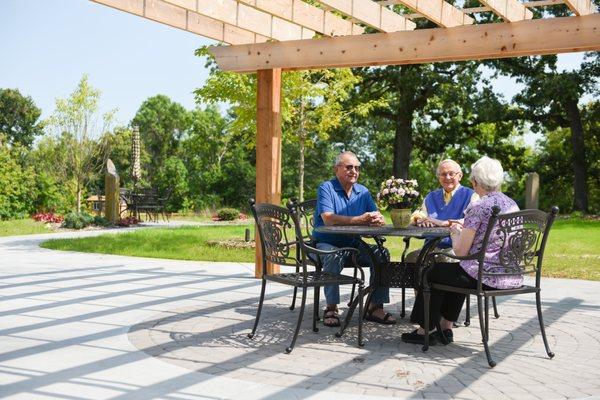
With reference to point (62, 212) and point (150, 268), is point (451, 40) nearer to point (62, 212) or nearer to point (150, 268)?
point (150, 268)

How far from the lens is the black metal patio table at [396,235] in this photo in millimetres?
4793

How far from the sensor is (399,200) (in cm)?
518

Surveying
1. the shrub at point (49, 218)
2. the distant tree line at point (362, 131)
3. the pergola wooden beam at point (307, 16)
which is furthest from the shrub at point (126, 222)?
the pergola wooden beam at point (307, 16)

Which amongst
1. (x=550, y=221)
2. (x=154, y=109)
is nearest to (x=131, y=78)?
(x=154, y=109)

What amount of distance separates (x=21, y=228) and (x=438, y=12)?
40.1 feet

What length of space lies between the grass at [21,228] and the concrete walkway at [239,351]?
8.13 m

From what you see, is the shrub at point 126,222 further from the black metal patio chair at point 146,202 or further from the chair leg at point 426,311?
the chair leg at point 426,311

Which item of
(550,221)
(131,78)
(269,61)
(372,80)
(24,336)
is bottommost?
(24,336)

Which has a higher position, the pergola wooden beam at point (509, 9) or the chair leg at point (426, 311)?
the pergola wooden beam at point (509, 9)

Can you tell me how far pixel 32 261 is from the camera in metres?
9.50

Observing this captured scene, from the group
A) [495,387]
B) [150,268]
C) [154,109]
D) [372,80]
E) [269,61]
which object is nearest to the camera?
[495,387]

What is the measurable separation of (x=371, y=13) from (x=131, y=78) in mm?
42026

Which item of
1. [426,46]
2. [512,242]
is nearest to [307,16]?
[426,46]

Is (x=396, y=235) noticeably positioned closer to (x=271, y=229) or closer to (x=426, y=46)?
(x=271, y=229)
